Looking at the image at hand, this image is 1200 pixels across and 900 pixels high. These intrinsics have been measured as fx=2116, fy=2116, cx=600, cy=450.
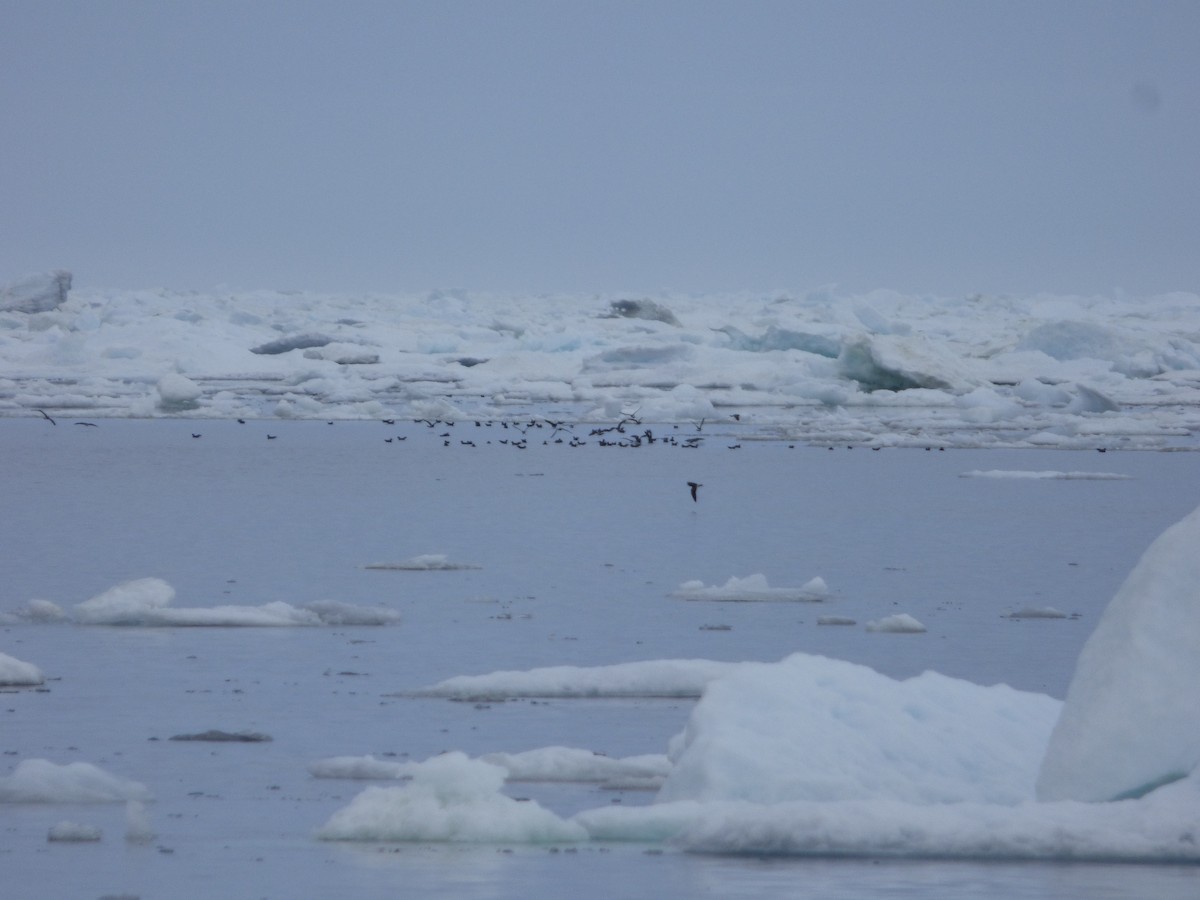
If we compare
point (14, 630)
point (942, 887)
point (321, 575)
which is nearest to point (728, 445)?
point (321, 575)

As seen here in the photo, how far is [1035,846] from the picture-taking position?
4977 millimetres

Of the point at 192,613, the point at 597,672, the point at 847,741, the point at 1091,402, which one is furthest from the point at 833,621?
the point at 1091,402

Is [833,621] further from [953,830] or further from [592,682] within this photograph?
[953,830]

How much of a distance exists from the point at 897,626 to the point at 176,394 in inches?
1047

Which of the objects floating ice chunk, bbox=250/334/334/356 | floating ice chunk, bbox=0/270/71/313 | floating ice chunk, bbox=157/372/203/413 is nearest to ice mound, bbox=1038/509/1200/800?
floating ice chunk, bbox=157/372/203/413

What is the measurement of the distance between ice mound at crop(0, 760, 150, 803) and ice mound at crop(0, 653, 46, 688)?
2008 millimetres

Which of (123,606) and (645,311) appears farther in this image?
(645,311)

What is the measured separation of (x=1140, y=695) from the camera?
5.14m

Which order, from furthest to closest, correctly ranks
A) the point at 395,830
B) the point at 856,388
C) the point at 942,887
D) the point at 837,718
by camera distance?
1. the point at 856,388
2. the point at 837,718
3. the point at 395,830
4. the point at 942,887

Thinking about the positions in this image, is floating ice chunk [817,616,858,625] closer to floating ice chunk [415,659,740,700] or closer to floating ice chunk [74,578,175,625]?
floating ice chunk [415,659,740,700]

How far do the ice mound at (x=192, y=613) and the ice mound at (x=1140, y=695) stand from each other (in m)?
5.10

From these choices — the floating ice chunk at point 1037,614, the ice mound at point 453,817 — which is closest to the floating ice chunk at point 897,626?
the floating ice chunk at point 1037,614

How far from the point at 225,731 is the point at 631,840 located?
2061mm

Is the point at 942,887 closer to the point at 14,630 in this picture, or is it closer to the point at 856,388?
the point at 14,630
